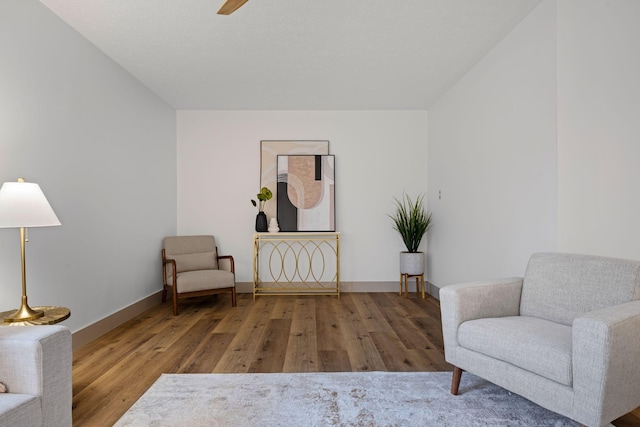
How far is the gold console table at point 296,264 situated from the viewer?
5.09 m

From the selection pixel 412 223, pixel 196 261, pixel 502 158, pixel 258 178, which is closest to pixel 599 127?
pixel 502 158

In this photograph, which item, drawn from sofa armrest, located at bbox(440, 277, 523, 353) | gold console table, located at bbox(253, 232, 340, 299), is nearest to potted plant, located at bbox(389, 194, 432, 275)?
gold console table, located at bbox(253, 232, 340, 299)

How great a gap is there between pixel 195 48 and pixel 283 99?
1.54m

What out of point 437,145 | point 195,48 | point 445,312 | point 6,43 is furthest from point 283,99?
point 445,312

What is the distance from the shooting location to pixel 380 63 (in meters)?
3.57

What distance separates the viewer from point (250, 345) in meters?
3.01

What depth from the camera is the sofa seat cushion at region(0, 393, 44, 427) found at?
116 centimetres

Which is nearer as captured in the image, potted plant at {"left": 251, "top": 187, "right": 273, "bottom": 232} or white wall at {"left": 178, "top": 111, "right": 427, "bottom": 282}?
potted plant at {"left": 251, "top": 187, "right": 273, "bottom": 232}

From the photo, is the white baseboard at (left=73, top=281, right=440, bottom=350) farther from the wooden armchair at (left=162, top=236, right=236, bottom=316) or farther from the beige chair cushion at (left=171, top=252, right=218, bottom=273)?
the beige chair cushion at (left=171, top=252, right=218, bottom=273)

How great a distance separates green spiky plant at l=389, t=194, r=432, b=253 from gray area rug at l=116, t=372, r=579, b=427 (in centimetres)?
252

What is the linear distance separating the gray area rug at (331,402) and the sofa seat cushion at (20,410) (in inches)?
25.7

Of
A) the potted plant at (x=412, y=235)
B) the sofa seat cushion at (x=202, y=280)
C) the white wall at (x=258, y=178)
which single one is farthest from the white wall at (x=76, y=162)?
the potted plant at (x=412, y=235)

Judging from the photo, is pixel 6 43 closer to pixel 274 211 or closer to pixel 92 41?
pixel 92 41

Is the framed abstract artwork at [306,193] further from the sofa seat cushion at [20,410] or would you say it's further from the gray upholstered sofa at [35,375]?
the sofa seat cushion at [20,410]
